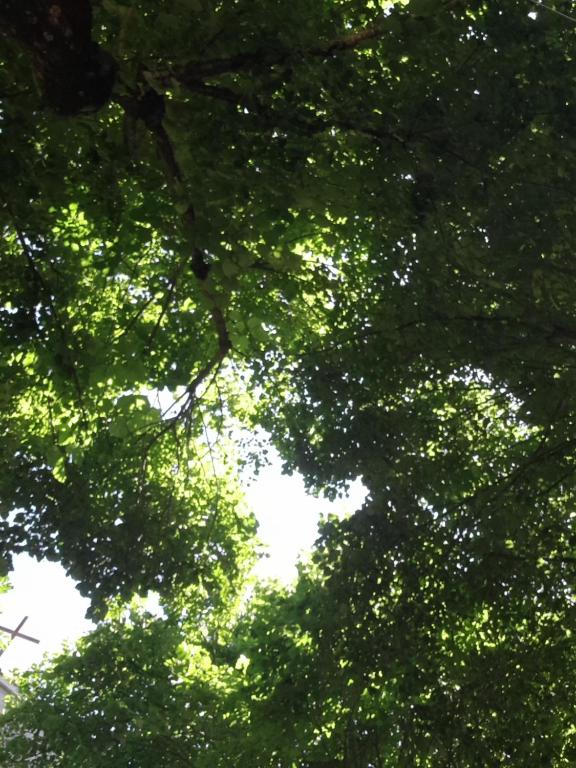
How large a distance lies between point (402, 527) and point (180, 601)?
5.68 metres

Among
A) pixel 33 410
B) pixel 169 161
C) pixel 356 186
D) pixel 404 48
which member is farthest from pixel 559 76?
pixel 33 410

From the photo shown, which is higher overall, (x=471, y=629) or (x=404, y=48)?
(x=404, y=48)

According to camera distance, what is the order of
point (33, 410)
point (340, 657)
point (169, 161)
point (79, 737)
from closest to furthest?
point (169, 161) → point (340, 657) → point (33, 410) → point (79, 737)

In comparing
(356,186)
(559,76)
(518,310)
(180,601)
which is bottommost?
(180,601)

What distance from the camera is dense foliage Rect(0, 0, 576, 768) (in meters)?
5.00

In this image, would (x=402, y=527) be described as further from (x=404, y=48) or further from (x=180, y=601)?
(x=180, y=601)

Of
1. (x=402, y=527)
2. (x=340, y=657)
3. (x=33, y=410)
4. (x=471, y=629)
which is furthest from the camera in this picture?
(x=33, y=410)

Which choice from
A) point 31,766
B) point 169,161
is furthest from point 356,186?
point 31,766

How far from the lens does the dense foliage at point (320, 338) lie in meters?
5.00

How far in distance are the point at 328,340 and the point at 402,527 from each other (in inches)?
103

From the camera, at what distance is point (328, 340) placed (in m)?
9.20

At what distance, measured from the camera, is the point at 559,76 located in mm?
5688

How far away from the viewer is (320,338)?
9.58 meters

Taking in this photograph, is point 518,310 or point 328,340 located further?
point 328,340
